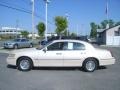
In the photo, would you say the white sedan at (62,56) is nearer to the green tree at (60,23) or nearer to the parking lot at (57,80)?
the parking lot at (57,80)

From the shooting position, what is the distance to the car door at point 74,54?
428 inches

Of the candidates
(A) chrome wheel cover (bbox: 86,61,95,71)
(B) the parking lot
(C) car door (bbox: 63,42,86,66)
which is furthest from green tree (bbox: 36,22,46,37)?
(A) chrome wheel cover (bbox: 86,61,95,71)

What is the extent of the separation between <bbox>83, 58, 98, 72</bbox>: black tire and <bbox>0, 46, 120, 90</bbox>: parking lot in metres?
0.24

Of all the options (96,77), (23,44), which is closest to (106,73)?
(96,77)

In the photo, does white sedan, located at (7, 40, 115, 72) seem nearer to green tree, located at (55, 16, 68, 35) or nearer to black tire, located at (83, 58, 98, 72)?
black tire, located at (83, 58, 98, 72)

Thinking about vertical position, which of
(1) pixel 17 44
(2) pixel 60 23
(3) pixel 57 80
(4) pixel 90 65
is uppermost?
(2) pixel 60 23

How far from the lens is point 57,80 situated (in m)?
8.95

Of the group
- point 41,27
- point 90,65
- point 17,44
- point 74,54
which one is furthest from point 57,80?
point 41,27

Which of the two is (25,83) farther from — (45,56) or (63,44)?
(63,44)

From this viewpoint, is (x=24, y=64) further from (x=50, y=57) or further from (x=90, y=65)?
(x=90, y=65)

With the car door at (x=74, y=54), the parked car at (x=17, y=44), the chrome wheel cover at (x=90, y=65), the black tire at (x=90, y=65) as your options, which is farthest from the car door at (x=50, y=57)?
the parked car at (x=17, y=44)

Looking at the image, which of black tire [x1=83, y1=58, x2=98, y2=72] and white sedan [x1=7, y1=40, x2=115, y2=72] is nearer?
white sedan [x1=7, y1=40, x2=115, y2=72]

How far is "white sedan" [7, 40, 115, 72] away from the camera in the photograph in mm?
10859

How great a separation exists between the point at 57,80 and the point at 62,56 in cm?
207
